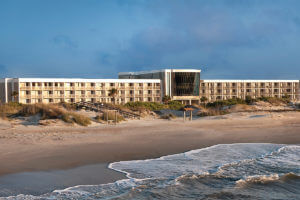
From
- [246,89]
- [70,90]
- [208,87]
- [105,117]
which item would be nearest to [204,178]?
[105,117]

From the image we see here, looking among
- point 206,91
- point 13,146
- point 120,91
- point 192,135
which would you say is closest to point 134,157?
point 13,146

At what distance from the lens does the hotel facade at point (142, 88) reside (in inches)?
2576

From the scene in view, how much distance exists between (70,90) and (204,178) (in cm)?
6060

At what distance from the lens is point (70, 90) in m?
68.5

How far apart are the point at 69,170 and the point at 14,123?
14.2 metres

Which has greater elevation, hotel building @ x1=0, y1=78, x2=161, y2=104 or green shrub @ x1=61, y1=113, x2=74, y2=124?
hotel building @ x1=0, y1=78, x2=161, y2=104

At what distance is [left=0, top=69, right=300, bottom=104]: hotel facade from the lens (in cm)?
6544

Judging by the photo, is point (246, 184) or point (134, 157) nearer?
point (246, 184)

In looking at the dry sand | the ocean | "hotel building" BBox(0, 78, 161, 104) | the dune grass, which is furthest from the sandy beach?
"hotel building" BBox(0, 78, 161, 104)

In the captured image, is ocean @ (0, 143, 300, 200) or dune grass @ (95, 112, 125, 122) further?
dune grass @ (95, 112, 125, 122)

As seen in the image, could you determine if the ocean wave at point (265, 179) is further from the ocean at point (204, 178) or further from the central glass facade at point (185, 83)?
the central glass facade at point (185, 83)

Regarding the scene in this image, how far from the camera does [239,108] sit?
4047 cm

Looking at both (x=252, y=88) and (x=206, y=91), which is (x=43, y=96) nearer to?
(x=206, y=91)

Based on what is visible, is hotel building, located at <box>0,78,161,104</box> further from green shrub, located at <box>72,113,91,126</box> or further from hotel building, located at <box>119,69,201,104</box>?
green shrub, located at <box>72,113,91,126</box>
